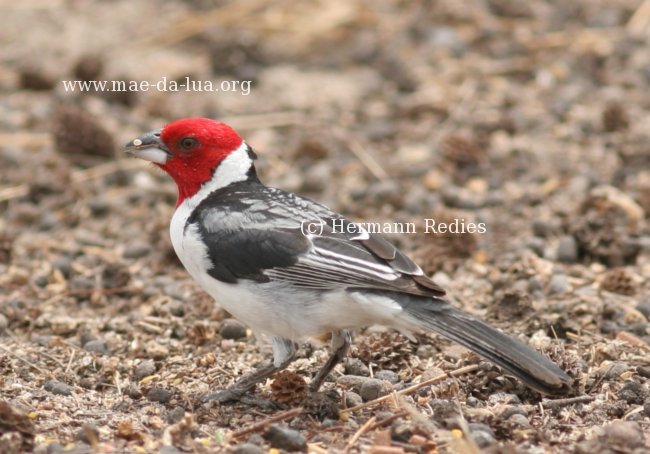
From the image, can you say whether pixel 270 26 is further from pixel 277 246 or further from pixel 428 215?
pixel 277 246

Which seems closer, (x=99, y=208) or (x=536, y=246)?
(x=536, y=246)

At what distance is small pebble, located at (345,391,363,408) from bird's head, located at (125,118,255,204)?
132 cm

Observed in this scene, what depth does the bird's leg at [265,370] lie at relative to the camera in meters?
4.99

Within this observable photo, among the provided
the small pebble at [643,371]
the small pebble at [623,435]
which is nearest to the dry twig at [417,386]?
the small pebble at [643,371]

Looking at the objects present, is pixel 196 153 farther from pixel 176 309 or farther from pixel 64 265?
pixel 64 265

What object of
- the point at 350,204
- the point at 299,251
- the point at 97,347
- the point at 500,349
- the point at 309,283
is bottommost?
the point at 97,347

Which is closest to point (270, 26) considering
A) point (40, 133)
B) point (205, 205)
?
point (40, 133)

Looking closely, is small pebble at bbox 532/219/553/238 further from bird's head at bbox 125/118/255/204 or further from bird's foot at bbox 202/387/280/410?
bird's foot at bbox 202/387/280/410

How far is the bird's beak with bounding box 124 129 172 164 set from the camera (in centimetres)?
559

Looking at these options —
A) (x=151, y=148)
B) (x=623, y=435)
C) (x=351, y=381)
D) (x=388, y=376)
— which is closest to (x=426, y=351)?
(x=388, y=376)

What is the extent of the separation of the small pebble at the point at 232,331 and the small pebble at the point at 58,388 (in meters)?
1.03

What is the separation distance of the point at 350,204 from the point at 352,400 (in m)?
3.02

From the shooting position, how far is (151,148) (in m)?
5.61

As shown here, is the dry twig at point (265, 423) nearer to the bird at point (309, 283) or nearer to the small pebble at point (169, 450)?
the small pebble at point (169, 450)
